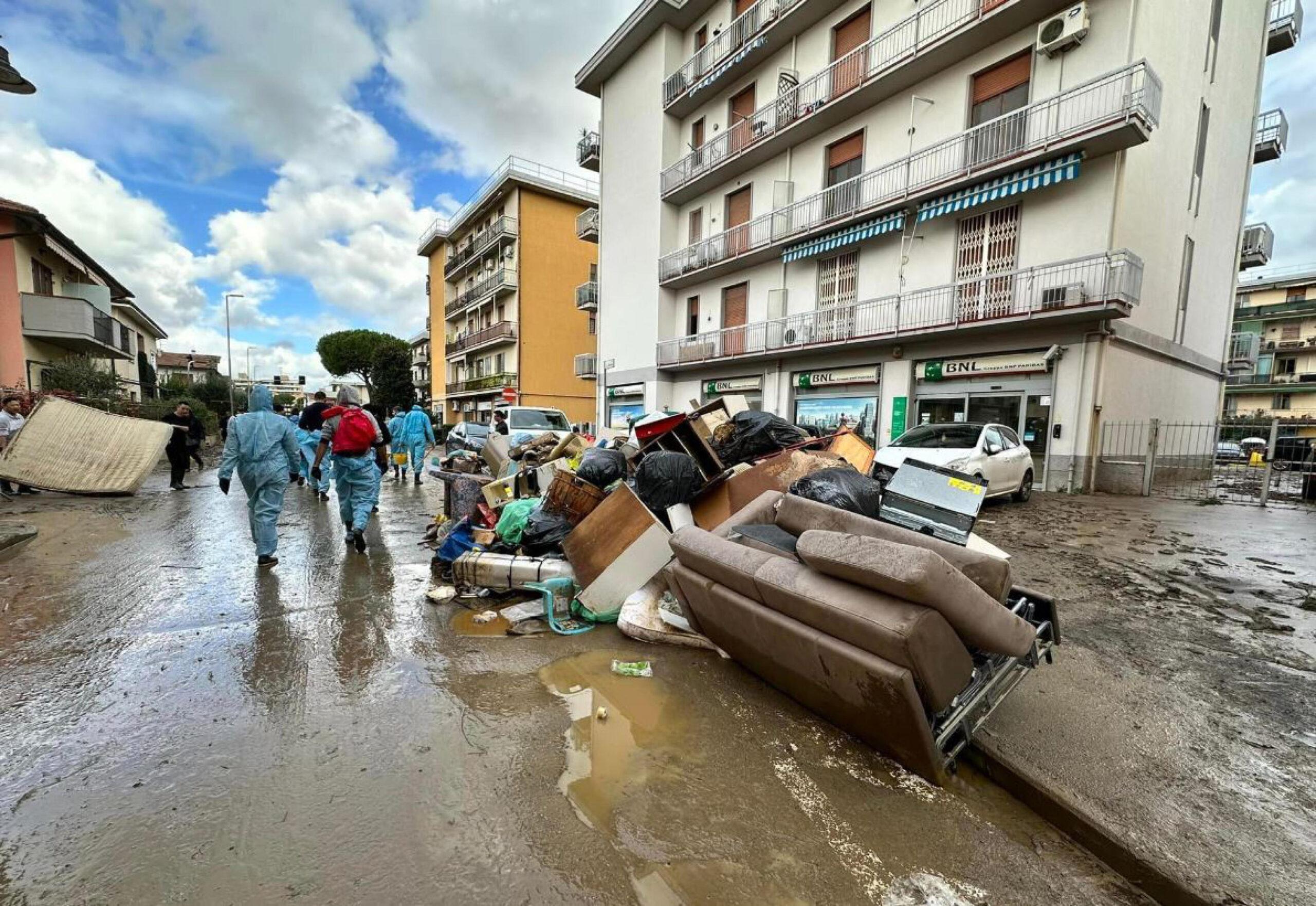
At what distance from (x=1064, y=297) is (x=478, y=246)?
103 ft

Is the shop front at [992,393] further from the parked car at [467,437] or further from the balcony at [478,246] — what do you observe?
the balcony at [478,246]

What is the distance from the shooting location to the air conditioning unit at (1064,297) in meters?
10.1

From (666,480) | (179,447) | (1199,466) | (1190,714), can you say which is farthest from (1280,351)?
(179,447)

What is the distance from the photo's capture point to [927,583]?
5.81 feet

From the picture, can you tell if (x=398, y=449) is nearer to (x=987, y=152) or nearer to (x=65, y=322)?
(x=987, y=152)

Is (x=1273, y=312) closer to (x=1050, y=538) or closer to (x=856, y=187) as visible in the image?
(x=856, y=187)

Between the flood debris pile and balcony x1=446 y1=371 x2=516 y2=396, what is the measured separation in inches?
1015

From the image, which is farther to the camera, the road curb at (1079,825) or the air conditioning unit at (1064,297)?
the air conditioning unit at (1064,297)

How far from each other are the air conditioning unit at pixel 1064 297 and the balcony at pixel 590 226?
1817 centimetres

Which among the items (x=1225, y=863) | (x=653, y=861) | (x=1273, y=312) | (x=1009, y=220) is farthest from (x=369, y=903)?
(x=1273, y=312)

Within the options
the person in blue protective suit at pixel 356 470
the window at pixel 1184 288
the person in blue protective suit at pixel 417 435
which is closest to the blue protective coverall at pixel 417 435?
the person in blue protective suit at pixel 417 435

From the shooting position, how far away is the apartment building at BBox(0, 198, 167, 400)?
16688 millimetres

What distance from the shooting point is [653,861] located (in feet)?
5.63

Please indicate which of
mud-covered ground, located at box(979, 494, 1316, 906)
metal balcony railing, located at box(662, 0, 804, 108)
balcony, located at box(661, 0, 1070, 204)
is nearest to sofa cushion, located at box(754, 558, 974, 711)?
mud-covered ground, located at box(979, 494, 1316, 906)
